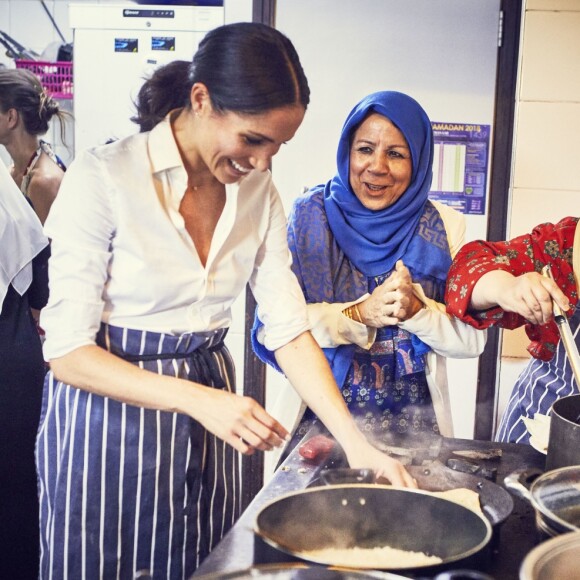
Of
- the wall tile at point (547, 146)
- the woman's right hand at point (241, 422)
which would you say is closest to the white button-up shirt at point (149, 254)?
the woman's right hand at point (241, 422)

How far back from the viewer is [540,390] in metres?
1.79

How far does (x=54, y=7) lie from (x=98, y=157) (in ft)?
11.9

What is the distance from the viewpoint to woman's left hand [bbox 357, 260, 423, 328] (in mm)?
1727

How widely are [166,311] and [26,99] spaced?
1554 mm

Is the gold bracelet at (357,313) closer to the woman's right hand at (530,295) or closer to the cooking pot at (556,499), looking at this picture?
the woman's right hand at (530,295)

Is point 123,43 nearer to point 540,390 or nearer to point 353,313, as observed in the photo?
point 353,313

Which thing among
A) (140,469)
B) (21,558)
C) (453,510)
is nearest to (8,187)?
(140,469)

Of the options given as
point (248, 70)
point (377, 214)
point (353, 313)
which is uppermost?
point (248, 70)

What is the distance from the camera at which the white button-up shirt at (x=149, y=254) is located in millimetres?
1246

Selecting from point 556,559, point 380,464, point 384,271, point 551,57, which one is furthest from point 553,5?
point 556,559

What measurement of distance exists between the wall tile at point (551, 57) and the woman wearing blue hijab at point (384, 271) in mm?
1069

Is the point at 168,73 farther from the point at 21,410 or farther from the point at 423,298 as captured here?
the point at 21,410

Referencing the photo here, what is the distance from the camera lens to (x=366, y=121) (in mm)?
1936

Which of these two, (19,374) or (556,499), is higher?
(556,499)
